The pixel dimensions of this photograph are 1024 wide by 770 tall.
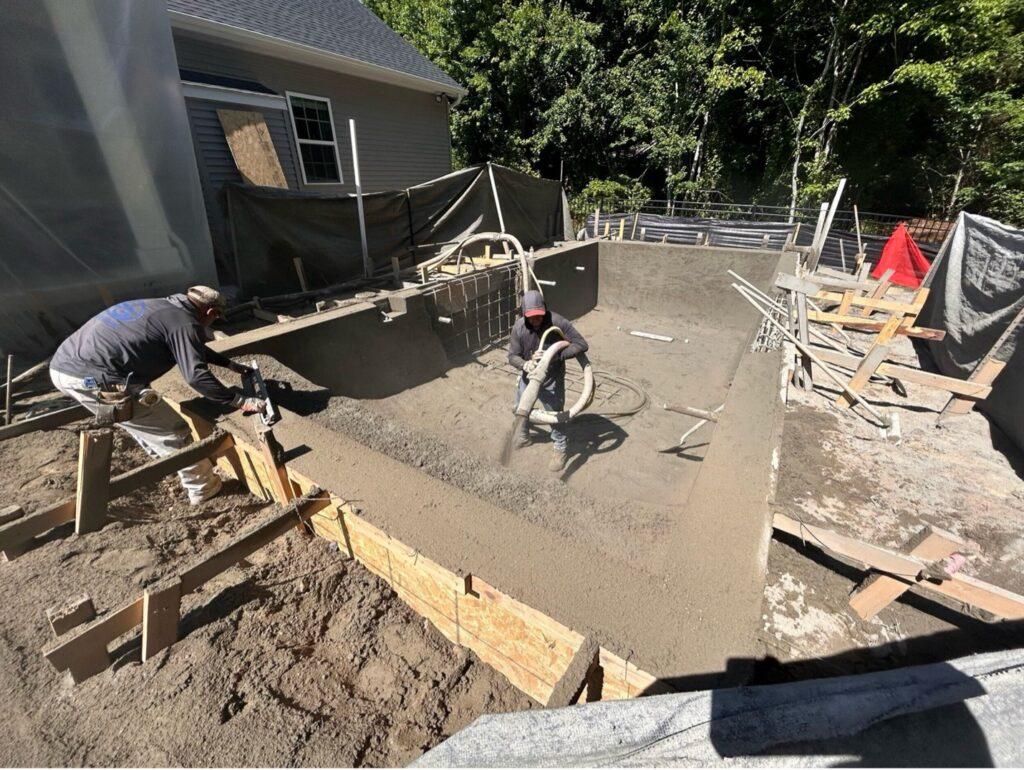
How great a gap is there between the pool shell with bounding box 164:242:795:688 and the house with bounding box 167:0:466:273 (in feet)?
9.67

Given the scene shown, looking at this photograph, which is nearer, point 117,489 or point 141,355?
point 117,489

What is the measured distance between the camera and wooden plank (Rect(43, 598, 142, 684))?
1.98 meters

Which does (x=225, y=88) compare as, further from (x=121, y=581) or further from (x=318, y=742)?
(x=318, y=742)

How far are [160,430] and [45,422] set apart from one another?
77 cm

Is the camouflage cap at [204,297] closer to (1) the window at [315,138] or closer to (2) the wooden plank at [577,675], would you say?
(2) the wooden plank at [577,675]

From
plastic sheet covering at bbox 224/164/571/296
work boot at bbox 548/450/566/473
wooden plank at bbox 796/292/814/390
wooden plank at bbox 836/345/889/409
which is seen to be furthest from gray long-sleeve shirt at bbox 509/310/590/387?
plastic sheet covering at bbox 224/164/571/296

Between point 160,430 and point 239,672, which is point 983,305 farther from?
point 160,430

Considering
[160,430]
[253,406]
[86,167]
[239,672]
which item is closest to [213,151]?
[86,167]

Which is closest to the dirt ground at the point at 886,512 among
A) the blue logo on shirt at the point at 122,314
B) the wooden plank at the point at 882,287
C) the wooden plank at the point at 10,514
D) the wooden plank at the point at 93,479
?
the wooden plank at the point at 882,287

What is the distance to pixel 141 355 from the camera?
3396 millimetres

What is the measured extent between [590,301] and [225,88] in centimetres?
857

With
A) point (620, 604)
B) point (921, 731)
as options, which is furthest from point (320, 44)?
point (921, 731)

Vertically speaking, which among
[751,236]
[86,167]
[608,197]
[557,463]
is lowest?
[557,463]

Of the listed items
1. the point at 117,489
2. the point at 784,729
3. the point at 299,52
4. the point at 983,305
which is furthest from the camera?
the point at 299,52
